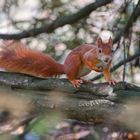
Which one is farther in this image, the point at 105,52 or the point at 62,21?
the point at 62,21

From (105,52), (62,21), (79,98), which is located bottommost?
(79,98)

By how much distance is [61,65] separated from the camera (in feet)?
5.36

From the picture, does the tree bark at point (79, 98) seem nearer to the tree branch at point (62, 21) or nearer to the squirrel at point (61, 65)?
the squirrel at point (61, 65)

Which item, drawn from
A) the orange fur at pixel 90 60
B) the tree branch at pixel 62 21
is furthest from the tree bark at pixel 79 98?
the tree branch at pixel 62 21

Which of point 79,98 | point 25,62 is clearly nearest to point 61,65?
point 25,62

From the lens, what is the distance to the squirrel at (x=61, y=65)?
1495 mm

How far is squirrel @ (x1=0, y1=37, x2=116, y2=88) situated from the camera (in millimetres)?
1495

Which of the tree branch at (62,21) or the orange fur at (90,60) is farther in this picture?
the tree branch at (62,21)

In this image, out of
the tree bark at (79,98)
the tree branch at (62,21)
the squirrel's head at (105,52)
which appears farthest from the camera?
the tree branch at (62,21)

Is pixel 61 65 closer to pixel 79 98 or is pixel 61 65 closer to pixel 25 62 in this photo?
pixel 25 62

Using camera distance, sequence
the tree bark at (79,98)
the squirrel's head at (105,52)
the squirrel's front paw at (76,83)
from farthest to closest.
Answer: the squirrel's head at (105,52) → the squirrel's front paw at (76,83) → the tree bark at (79,98)

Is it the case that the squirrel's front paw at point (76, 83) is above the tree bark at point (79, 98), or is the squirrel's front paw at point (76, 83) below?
above

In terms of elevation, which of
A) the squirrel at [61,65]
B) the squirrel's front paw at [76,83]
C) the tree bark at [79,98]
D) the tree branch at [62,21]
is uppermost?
the tree branch at [62,21]

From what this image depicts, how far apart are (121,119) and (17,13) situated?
1752 millimetres
